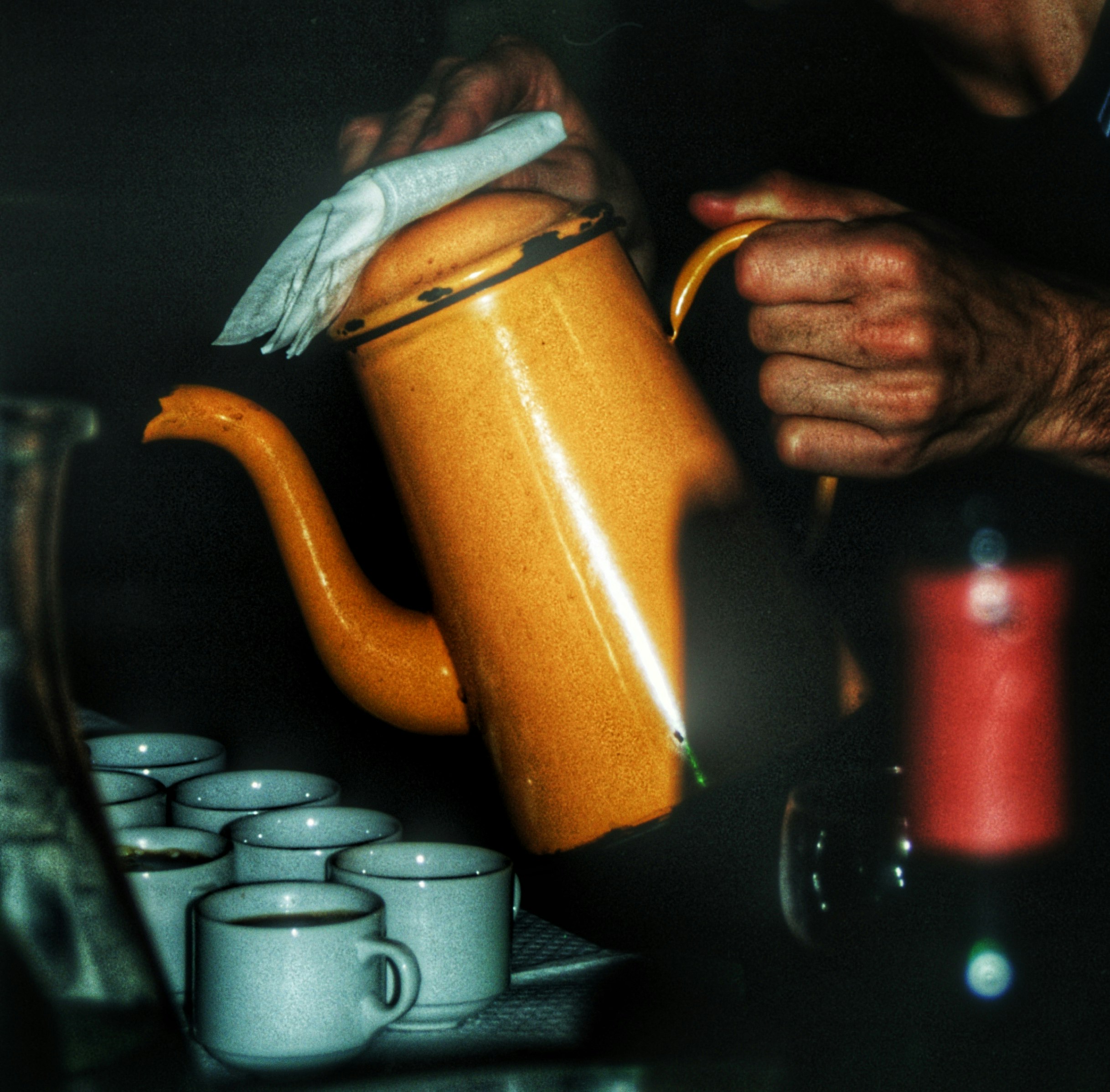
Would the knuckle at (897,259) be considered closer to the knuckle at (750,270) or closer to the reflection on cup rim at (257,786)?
the knuckle at (750,270)

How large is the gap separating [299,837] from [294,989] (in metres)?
0.16


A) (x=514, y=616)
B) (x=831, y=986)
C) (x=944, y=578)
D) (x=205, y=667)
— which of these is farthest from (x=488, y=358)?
(x=205, y=667)

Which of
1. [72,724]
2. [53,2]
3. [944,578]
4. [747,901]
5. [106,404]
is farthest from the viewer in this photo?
[106,404]

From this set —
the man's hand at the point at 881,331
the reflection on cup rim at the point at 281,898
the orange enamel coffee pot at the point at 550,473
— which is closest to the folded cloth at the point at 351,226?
the orange enamel coffee pot at the point at 550,473

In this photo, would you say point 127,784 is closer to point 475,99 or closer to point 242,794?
point 242,794

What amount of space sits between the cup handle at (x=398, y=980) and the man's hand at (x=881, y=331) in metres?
0.29

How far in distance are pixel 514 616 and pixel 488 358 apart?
0.10 meters

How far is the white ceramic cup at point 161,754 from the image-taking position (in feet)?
2.19

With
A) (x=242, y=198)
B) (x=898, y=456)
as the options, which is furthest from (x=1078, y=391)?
(x=242, y=198)

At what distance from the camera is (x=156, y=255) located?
3.60 feet

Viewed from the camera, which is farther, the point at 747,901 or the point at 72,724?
the point at 747,901

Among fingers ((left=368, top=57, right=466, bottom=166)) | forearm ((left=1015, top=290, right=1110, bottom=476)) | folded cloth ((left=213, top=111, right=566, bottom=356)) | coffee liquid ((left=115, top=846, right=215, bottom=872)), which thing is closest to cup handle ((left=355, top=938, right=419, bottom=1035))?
coffee liquid ((left=115, top=846, right=215, bottom=872))

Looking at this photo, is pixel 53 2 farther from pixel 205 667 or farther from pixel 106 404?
pixel 205 667

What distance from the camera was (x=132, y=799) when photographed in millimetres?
549
